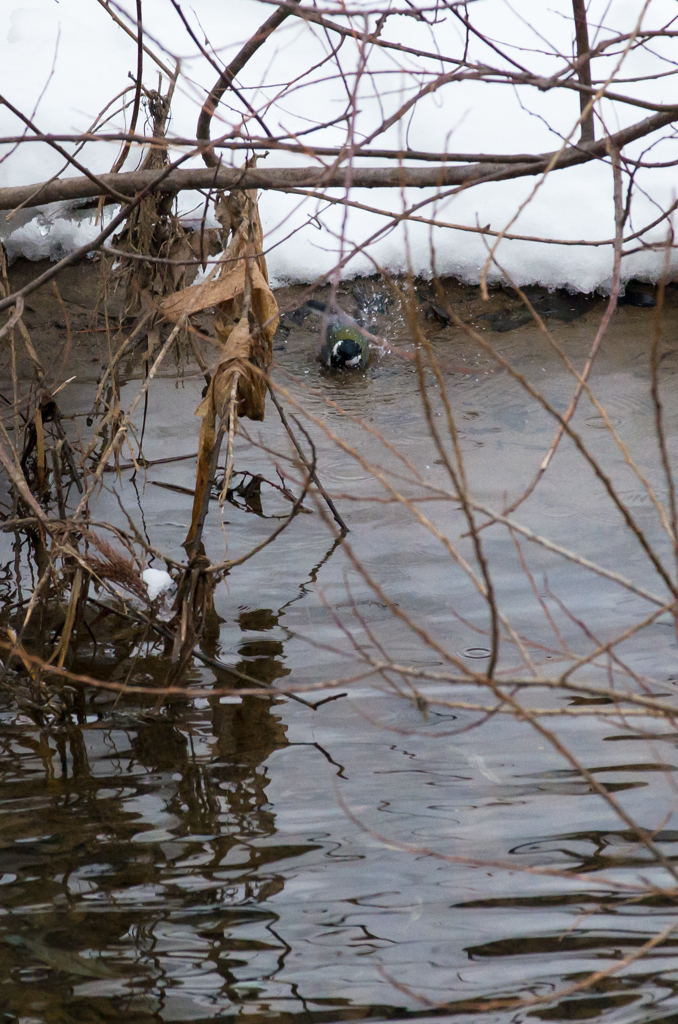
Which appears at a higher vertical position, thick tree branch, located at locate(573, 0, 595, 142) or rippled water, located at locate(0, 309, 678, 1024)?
thick tree branch, located at locate(573, 0, 595, 142)

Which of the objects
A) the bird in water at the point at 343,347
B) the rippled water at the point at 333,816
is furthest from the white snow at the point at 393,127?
the rippled water at the point at 333,816

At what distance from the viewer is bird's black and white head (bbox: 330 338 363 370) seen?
14.5ft

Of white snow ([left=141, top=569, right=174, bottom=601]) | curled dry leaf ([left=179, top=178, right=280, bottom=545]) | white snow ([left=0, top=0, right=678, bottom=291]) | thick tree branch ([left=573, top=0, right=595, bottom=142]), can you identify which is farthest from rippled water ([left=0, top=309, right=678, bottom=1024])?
white snow ([left=0, top=0, right=678, bottom=291])

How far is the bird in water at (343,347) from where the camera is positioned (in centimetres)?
440

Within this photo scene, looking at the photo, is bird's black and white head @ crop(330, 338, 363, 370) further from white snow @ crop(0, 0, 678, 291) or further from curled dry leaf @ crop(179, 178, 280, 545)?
curled dry leaf @ crop(179, 178, 280, 545)

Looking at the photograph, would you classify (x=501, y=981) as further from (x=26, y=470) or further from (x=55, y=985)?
(x=26, y=470)

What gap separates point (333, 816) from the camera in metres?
2.24

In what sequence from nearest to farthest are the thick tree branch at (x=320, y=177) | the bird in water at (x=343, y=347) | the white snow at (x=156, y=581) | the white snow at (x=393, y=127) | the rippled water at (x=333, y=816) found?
the rippled water at (x=333, y=816), the thick tree branch at (x=320, y=177), the white snow at (x=156, y=581), the bird in water at (x=343, y=347), the white snow at (x=393, y=127)

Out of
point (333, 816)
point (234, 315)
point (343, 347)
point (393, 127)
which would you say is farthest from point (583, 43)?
point (393, 127)

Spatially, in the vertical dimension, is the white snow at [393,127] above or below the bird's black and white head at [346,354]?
above

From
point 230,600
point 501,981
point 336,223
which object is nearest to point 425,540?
point 230,600

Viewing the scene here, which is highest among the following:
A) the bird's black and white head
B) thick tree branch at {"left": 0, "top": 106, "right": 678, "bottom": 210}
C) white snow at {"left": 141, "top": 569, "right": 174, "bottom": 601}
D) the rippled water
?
thick tree branch at {"left": 0, "top": 106, "right": 678, "bottom": 210}

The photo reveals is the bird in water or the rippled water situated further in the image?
the bird in water

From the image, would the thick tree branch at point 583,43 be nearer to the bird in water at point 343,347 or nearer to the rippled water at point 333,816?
the rippled water at point 333,816
